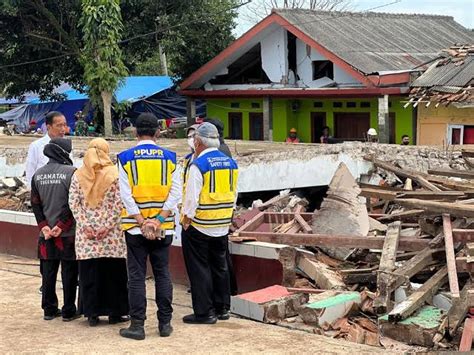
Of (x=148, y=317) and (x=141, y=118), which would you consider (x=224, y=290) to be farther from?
(x=141, y=118)

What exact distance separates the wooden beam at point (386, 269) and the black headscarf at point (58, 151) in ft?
9.36

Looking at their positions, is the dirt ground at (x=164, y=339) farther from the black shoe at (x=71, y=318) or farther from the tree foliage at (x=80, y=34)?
the tree foliage at (x=80, y=34)

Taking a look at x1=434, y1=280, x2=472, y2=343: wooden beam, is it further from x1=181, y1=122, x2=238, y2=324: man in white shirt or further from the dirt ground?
x1=181, y1=122, x2=238, y2=324: man in white shirt

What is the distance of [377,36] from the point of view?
28.8m

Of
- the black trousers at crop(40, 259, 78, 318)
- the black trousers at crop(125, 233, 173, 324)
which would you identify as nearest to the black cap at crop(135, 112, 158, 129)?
the black trousers at crop(125, 233, 173, 324)

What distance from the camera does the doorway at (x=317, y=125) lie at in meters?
28.7

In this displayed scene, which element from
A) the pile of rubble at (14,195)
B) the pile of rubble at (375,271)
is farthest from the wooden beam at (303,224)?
the pile of rubble at (14,195)

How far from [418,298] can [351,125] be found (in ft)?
72.2

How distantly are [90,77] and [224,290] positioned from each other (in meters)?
21.9

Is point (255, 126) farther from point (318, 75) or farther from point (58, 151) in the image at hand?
point (58, 151)

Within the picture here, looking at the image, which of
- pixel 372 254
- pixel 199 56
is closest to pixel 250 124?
pixel 199 56

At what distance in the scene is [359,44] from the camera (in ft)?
88.4

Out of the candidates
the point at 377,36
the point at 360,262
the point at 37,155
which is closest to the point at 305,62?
the point at 377,36

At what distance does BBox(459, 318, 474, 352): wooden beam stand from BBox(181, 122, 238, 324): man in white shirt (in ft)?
6.69
